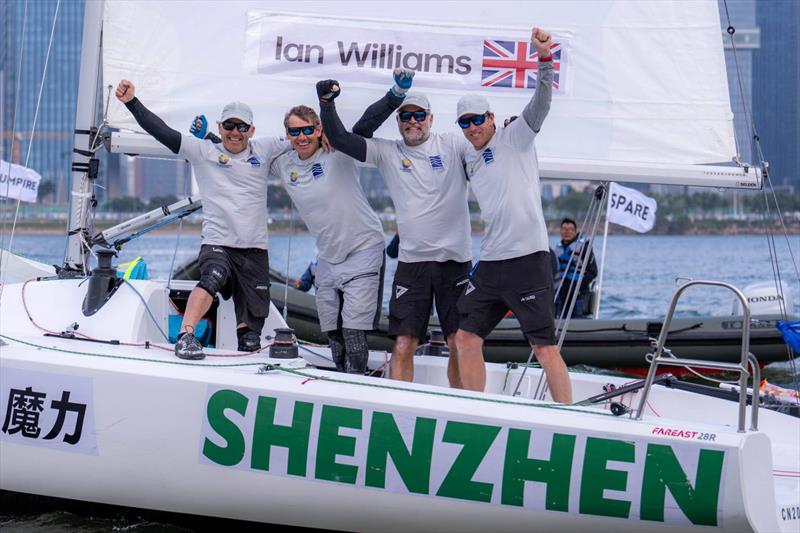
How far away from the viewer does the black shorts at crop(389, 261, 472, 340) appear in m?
5.30

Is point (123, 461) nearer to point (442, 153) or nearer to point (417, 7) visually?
point (442, 153)

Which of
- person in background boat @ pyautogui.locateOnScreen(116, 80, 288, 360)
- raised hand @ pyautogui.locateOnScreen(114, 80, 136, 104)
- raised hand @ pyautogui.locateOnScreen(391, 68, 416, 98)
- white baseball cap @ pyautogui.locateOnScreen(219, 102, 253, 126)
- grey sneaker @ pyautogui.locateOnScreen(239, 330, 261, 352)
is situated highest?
raised hand @ pyautogui.locateOnScreen(391, 68, 416, 98)

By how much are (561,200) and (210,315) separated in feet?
231

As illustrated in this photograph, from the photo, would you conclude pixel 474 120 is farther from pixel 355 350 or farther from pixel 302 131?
pixel 355 350

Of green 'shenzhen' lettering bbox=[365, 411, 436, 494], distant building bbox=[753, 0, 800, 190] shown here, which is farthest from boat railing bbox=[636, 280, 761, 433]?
distant building bbox=[753, 0, 800, 190]

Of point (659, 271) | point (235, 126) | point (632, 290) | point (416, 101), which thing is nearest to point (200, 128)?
point (235, 126)

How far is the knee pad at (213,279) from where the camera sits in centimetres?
525

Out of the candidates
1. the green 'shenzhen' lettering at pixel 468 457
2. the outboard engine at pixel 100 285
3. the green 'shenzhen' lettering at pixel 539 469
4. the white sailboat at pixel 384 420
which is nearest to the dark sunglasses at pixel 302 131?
the white sailboat at pixel 384 420

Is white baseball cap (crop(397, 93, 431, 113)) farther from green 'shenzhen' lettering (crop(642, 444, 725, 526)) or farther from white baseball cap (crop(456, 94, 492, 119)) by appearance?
green 'shenzhen' lettering (crop(642, 444, 725, 526))

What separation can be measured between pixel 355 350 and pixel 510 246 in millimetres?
980

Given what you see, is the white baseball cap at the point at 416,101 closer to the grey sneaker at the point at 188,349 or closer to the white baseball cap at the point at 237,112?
the white baseball cap at the point at 237,112

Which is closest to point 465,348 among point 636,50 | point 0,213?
point 636,50

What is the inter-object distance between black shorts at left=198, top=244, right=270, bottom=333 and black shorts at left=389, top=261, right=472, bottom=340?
2.19 ft

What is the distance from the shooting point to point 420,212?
5230 millimetres
